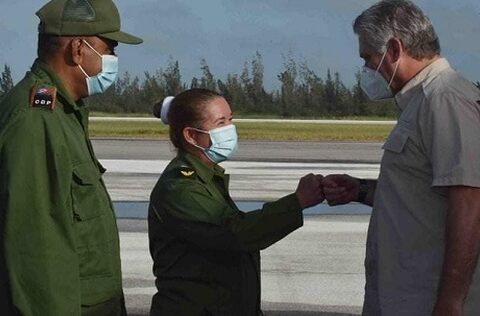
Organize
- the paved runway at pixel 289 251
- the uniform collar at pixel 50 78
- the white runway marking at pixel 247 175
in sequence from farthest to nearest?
the white runway marking at pixel 247 175, the paved runway at pixel 289 251, the uniform collar at pixel 50 78

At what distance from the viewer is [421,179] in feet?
12.4

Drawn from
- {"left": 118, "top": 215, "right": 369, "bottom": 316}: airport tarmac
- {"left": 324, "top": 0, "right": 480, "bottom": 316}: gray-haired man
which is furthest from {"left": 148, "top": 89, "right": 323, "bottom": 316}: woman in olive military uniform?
{"left": 118, "top": 215, "right": 369, "bottom": 316}: airport tarmac

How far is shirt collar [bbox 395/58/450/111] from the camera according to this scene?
3861 millimetres

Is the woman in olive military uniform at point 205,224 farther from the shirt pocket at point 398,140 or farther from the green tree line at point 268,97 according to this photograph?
the green tree line at point 268,97

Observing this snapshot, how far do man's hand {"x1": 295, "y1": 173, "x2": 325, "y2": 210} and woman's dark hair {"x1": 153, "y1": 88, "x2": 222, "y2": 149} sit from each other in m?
0.48

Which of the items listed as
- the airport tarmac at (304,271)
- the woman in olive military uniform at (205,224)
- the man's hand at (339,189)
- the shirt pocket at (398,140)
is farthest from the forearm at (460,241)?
the airport tarmac at (304,271)

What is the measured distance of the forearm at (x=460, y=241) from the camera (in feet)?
11.9

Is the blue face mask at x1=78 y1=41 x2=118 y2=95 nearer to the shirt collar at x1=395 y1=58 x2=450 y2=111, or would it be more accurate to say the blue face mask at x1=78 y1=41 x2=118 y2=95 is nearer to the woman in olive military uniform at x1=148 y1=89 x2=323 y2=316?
the woman in olive military uniform at x1=148 y1=89 x2=323 y2=316

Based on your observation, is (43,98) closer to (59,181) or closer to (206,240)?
(59,181)

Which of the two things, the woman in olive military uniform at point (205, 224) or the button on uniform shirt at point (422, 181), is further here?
the woman in olive military uniform at point (205, 224)

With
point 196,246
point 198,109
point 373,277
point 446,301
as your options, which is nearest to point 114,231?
point 196,246

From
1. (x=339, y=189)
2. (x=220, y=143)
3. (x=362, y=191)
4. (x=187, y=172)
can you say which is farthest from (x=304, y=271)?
(x=187, y=172)

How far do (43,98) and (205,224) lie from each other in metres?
0.84

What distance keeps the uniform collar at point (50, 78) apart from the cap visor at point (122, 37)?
10.0 inches
